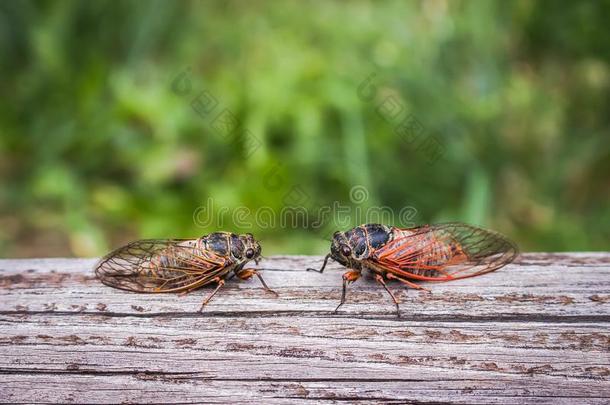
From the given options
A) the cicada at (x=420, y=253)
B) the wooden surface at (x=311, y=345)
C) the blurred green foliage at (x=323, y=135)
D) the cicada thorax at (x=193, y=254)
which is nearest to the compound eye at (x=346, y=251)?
the cicada at (x=420, y=253)

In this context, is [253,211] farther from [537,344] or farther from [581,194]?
[537,344]

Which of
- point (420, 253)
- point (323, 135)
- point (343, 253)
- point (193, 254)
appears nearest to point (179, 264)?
point (193, 254)

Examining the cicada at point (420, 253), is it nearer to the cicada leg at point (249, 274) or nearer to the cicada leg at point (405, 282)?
the cicada leg at point (405, 282)

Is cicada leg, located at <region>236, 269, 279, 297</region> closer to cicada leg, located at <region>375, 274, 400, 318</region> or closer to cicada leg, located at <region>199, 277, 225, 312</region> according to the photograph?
cicada leg, located at <region>199, 277, 225, 312</region>

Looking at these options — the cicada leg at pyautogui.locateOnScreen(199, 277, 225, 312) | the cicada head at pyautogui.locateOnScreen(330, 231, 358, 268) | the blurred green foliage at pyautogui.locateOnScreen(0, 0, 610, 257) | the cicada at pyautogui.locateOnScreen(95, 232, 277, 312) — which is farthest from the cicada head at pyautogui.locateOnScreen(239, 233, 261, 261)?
the blurred green foliage at pyautogui.locateOnScreen(0, 0, 610, 257)

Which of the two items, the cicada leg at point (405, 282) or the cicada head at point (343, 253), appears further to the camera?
the cicada head at point (343, 253)

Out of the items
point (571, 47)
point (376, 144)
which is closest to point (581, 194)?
point (571, 47)

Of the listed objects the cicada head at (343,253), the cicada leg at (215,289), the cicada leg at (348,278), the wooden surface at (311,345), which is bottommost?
the wooden surface at (311,345)
